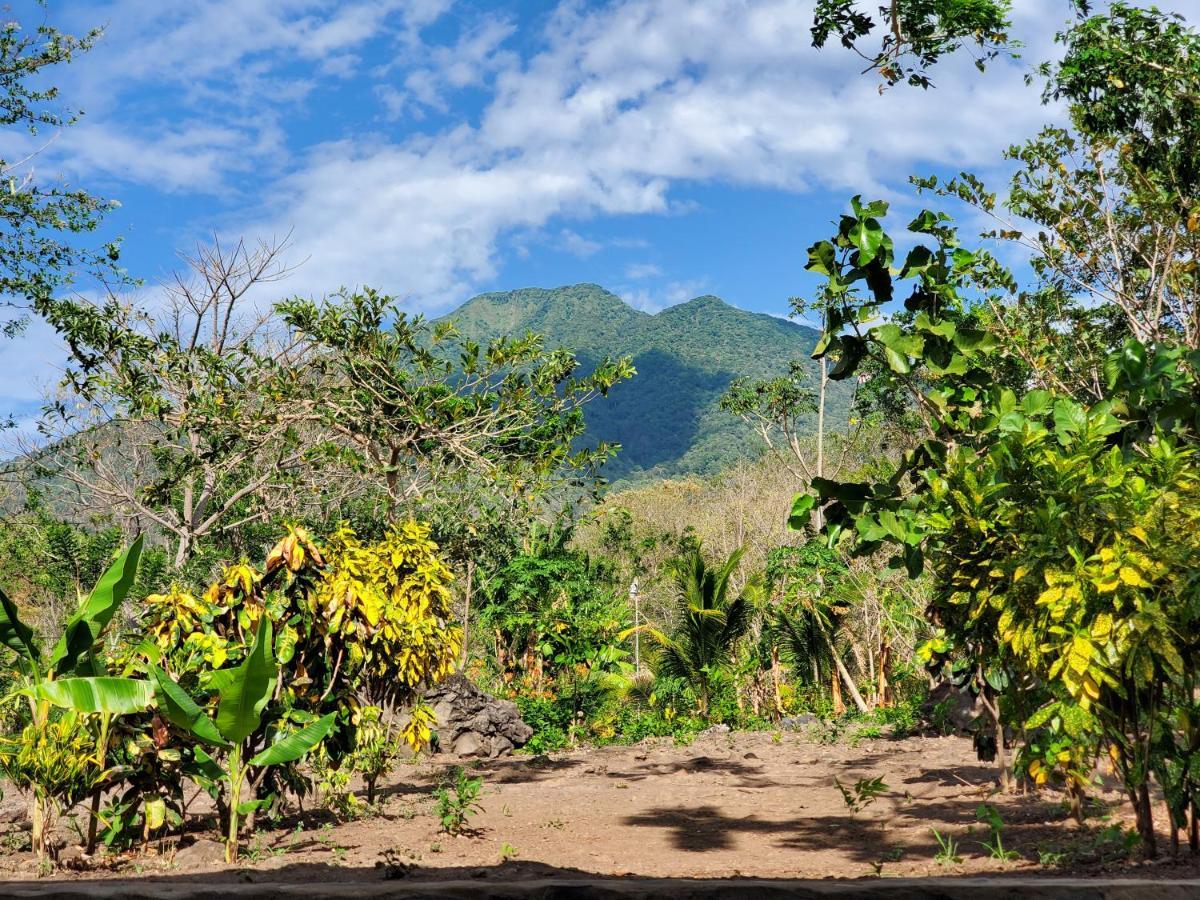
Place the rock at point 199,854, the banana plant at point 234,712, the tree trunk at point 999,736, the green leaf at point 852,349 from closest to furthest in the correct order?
the green leaf at point 852,349
the banana plant at point 234,712
the rock at point 199,854
the tree trunk at point 999,736

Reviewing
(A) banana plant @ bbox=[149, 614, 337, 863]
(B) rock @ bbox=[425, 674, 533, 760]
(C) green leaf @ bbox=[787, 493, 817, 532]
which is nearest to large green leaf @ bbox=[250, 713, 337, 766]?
(A) banana plant @ bbox=[149, 614, 337, 863]

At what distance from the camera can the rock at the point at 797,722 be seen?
14.6 metres

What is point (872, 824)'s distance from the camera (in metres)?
6.86

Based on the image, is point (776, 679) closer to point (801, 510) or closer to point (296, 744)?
point (296, 744)

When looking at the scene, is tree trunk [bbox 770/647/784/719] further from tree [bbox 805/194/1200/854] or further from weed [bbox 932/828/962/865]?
tree [bbox 805/194/1200/854]

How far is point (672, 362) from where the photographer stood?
137250 mm

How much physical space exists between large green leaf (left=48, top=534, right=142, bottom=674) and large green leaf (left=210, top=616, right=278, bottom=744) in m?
0.77

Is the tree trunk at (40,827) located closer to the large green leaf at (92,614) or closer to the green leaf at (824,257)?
the large green leaf at (92,614)

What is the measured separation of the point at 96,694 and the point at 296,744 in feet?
4.45

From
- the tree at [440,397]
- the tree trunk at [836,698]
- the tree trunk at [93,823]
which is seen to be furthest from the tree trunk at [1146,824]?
the tree trunk at [836,698]

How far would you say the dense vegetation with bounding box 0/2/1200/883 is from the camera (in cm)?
436

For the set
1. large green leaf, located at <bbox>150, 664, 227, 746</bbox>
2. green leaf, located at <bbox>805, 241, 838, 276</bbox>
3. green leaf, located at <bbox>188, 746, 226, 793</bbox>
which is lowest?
green leaf, located at <bbox>188, 746, 226, 793</bbox>

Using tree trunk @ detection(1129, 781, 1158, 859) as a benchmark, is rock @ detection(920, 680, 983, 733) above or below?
below

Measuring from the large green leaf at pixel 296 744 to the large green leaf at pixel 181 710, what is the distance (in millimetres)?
431
